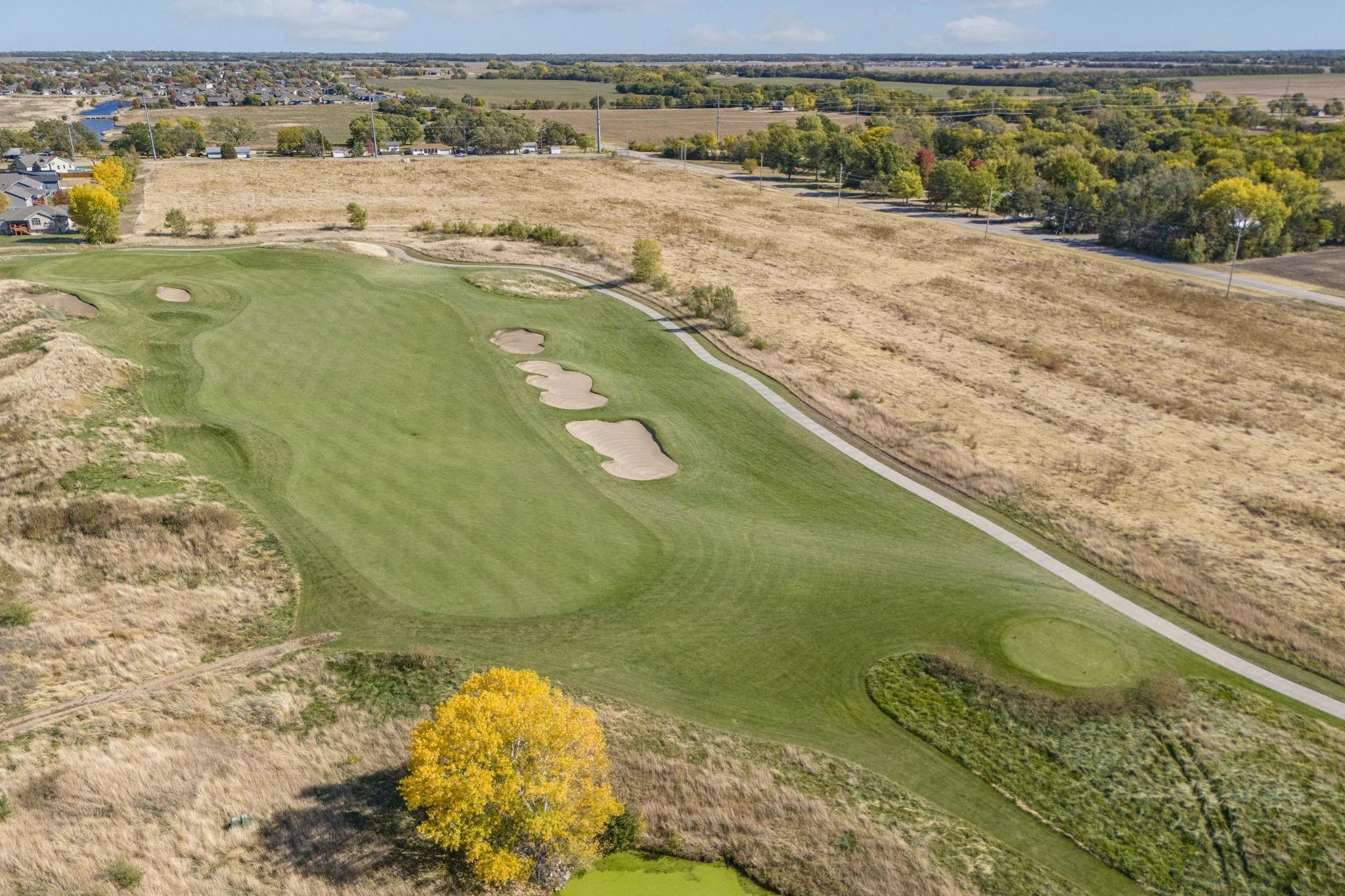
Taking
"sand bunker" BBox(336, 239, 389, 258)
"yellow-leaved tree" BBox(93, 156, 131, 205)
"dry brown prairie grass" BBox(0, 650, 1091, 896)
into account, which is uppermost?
"yellow-leaved tree" BBox(93, 156, 131, 205)

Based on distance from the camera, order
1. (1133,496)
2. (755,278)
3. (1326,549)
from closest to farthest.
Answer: (1326,549), (1133,496), (755,278)

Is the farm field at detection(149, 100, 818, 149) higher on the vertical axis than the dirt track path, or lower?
higher

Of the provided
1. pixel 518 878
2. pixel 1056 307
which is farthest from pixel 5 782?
pixel 1056 307

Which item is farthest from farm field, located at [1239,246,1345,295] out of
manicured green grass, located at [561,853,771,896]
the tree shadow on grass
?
the tree shadow on grass

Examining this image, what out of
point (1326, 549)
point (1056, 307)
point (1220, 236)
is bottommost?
point (1326, 549)

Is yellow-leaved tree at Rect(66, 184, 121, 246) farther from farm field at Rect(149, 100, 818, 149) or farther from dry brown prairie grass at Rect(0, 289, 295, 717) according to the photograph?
farm field at Rect(149, 100, 818, 149)

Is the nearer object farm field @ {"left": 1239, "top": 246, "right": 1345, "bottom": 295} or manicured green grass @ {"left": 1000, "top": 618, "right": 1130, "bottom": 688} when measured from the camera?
manicured green grass @ {"left": 1000, "top": 618, "right": 1130, "bottom": 688}

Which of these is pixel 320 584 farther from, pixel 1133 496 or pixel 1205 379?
pixel 1205 379
